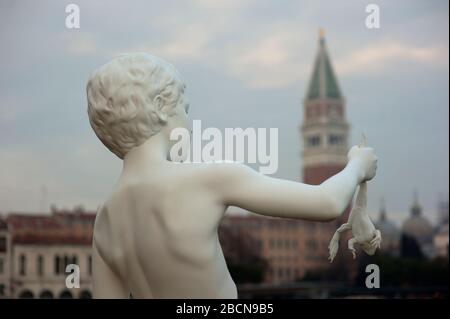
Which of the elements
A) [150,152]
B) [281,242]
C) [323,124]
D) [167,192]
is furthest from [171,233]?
[323,124]

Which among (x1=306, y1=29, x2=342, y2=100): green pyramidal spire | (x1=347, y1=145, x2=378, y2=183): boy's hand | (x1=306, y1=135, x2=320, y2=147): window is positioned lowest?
(x1=347, y1=145, x2=378, y2=183): boy's hand

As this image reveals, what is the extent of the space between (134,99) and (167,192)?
328mm

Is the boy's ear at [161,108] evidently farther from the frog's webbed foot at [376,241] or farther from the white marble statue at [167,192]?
the frog's webbed foot at [376,241]

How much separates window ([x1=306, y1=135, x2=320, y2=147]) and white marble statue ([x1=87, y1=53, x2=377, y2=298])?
13014 cm

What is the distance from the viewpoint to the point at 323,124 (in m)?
132

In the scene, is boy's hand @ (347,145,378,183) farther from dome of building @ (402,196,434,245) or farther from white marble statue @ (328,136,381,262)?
dome of building @ (402,196,434,245)

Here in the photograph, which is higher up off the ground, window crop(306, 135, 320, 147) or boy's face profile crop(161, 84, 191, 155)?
window crop(306, 135, 320, 147)

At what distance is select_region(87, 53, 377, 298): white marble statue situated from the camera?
3.75 m

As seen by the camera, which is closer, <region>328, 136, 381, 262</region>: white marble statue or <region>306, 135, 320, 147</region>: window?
<region>328, 136, 381, 262</region>: white marble statue

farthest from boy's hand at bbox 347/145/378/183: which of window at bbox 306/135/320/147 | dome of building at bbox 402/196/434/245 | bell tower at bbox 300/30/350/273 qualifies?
window at bbox 306/135/320/147

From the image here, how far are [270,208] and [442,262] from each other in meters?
78.7

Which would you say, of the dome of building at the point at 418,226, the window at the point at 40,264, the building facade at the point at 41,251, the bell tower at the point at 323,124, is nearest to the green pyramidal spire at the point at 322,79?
the bell tower at the point at 323,124

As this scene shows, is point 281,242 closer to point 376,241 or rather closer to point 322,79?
point 322,79

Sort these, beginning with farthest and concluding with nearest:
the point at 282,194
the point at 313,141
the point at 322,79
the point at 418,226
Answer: the point at 313,141, the point at 322,79, the point at 418,226, the point at 282,194
